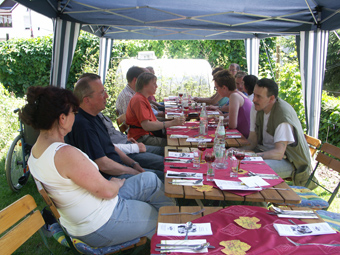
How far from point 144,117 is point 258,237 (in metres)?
2.48

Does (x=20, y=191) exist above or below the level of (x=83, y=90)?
below

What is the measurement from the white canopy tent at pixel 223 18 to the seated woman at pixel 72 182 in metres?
2.83

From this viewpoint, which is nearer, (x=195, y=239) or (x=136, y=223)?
(x=195, y=239)

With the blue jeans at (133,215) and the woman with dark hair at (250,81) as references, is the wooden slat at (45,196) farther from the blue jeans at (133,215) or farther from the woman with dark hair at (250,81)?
the woman with dark hair at (250,81)

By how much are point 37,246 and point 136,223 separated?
1.42 meters

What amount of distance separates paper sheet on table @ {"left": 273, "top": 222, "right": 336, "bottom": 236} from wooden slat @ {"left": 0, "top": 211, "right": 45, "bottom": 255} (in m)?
1.36

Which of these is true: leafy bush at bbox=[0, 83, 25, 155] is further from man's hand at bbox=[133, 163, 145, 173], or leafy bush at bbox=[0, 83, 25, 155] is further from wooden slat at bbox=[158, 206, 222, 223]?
wooden slat at bbox=[158, 206, 222, 223]

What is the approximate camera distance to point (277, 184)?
2.13 metres

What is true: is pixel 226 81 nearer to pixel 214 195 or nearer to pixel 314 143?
pixel 314 143

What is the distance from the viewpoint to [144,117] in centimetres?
372

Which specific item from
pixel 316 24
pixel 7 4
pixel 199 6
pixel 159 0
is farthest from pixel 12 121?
pixel 7 4

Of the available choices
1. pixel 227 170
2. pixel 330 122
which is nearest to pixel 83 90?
pixel 227 170

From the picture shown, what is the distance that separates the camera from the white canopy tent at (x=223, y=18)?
183 inches

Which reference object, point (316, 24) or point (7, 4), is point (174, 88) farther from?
point (7, 4)
